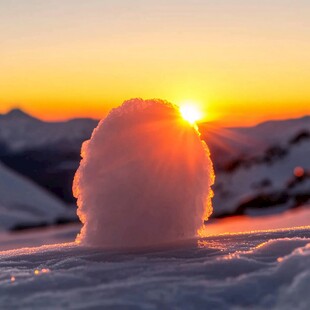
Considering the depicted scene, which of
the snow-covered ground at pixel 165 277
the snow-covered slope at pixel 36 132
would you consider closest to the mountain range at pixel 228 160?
the snow-covered slope at pixel 36 132

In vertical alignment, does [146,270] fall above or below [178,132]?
below

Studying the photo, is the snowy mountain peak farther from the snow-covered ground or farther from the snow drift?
the snow-covered ground

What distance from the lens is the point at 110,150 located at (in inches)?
176

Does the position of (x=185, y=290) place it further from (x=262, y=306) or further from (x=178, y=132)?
(x=178, y=132)

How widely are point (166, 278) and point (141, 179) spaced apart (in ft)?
4.14

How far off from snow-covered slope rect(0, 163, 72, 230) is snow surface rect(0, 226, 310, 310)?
2566cm

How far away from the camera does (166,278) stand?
10.6 feet

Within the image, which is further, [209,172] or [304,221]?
[304,221]

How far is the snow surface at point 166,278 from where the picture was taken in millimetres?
2844

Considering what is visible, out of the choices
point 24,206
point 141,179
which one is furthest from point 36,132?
Result: point 141,179

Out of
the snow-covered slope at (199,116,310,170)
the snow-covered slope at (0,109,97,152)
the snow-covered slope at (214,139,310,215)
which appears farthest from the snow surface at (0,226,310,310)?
the snow-covered slope at (0,109,97,152)

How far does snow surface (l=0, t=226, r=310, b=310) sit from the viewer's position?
2.84 m

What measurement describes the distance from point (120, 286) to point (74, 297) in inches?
9.9

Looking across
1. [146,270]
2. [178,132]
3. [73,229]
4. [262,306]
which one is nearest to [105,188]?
[178,132]
